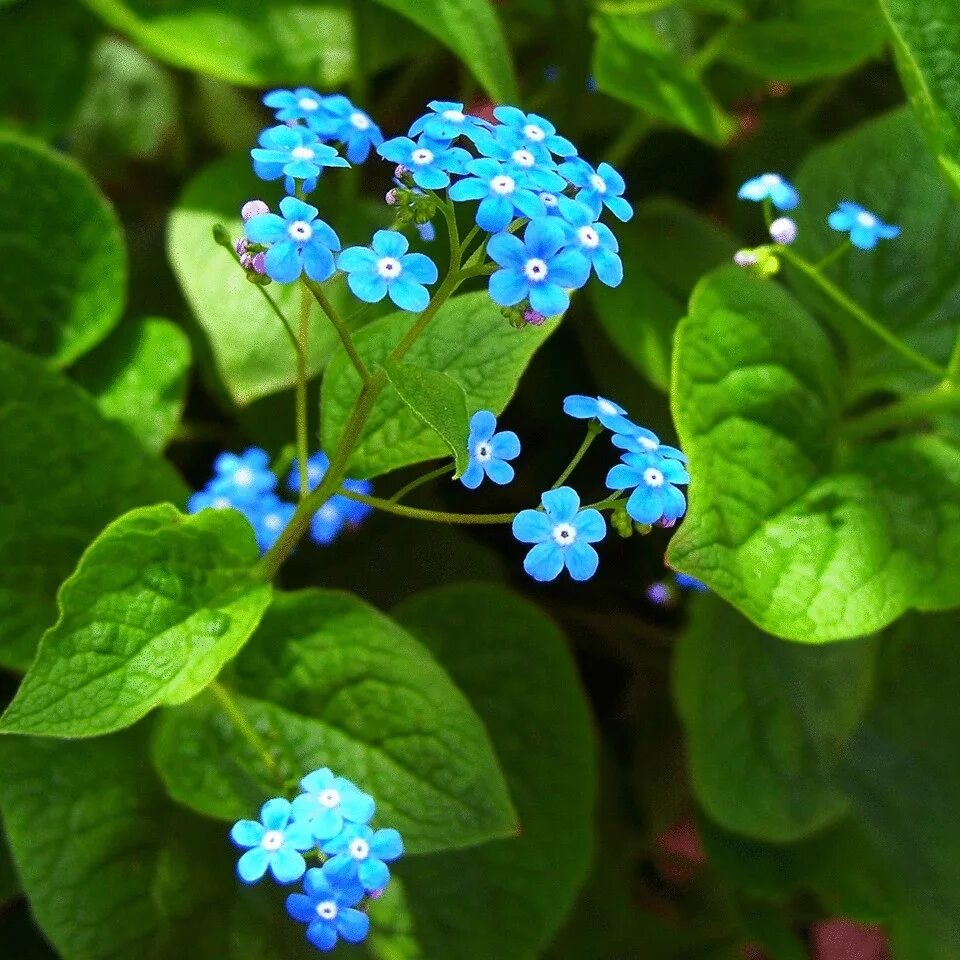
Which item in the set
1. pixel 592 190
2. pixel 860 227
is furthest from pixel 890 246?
pixel 592 190

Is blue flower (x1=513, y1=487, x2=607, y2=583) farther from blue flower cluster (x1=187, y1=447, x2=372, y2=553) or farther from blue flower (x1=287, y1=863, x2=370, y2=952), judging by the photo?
blue flower cluster (x1=187, y1=447, x2=372, y2=553)

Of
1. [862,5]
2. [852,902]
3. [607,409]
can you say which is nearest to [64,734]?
[607,409]

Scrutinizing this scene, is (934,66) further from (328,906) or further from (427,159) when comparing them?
(328,906)

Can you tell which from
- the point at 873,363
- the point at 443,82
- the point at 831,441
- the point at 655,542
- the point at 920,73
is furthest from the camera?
the point at 443,82

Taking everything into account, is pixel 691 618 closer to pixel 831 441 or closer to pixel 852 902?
pixel 831 441

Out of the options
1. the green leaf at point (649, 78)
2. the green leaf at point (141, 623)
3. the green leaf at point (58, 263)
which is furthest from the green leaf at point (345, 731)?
the green leaf at point (649, 78)

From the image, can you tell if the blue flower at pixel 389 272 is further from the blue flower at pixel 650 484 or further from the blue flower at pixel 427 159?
the blue flower at pixel 650 484
